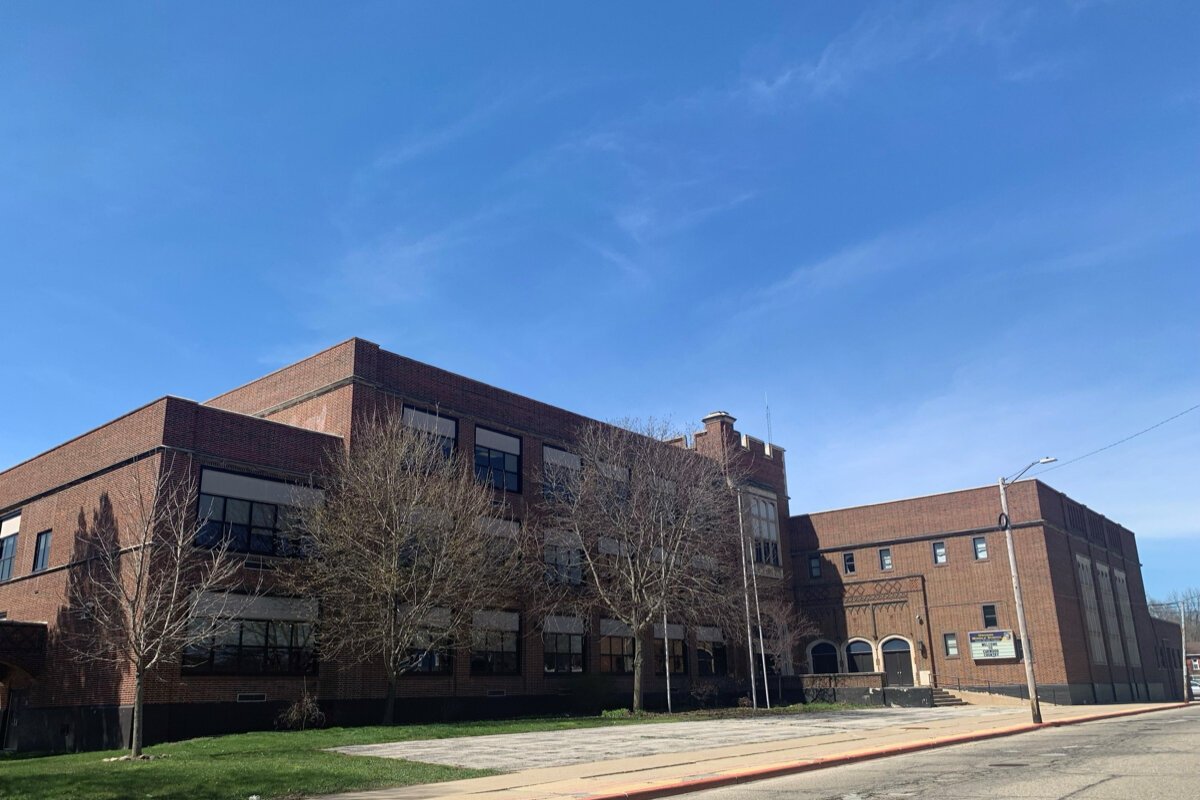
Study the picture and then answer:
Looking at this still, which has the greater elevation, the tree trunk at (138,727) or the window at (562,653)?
the window at (562,653)

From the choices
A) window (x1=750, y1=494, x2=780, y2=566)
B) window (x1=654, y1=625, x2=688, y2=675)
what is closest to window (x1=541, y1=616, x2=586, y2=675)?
window (x1=654, y1=625, x2=688, y2=675)

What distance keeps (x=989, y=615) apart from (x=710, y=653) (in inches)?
593

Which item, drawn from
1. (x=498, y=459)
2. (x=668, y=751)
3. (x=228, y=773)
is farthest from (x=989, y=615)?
(x=228, y=773)

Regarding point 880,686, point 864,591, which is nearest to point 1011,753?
point 880,686

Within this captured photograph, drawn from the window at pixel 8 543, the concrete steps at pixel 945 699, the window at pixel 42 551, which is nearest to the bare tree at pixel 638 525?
the concrete steps at pixel 945 699

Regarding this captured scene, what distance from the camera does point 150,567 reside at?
2784 cm

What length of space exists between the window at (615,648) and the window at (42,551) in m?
21.6

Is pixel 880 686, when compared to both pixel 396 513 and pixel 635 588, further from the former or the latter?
pixel 396 513

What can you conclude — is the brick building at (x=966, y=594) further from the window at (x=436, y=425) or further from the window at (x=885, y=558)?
the window at (x=436, y=425)

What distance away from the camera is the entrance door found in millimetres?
51406

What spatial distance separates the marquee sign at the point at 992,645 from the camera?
4847 centimetres

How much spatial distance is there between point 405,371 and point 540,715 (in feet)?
46.6

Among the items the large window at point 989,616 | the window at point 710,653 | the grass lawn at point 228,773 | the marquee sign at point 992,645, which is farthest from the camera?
the large window at point 989,616

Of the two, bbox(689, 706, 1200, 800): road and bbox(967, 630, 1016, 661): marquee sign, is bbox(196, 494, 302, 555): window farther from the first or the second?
bbox(967, 630, 1016, 661): marquee sign
